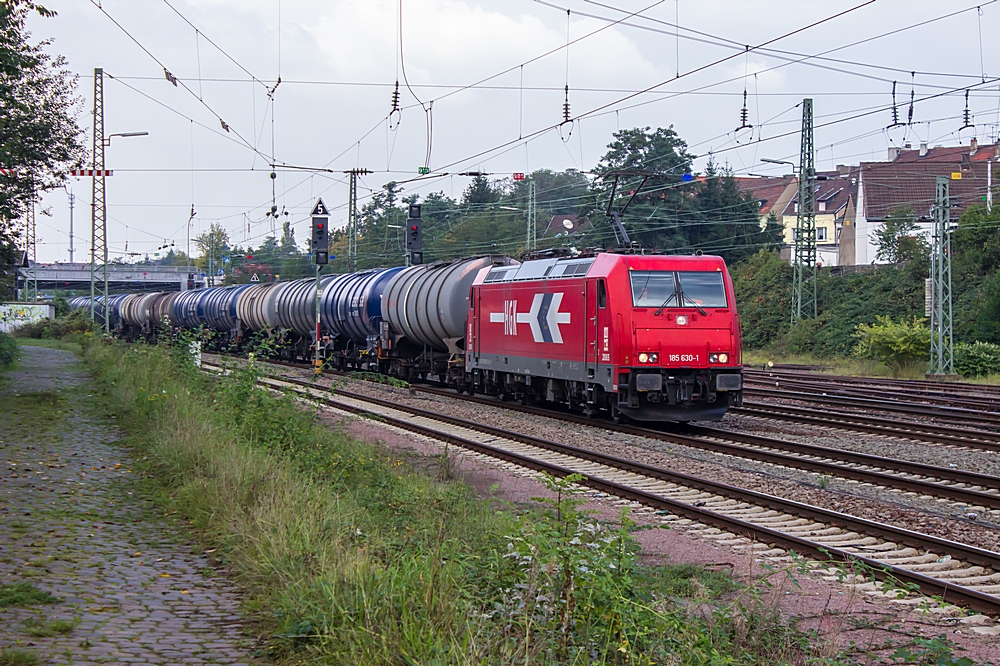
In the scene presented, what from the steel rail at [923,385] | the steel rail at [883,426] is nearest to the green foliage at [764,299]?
the steel rail at [923,385]

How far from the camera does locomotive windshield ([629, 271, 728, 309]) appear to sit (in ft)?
53.8

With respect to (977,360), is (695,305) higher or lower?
higher

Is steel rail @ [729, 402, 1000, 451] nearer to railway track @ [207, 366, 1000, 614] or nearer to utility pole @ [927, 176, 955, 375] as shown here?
railway track @ [207, 366, 1000, 614]

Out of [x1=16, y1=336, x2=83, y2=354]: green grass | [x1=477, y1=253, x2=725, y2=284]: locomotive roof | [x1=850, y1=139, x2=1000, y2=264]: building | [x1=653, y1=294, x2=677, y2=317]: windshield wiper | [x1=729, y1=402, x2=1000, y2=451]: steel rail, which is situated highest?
[x1=850, y1=139, x2=1000, y2=264]: building

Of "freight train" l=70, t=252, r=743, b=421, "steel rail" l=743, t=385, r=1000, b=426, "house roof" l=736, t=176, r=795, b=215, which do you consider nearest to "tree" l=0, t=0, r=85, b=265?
"freight train" l=70, t=252, r=743, b=421

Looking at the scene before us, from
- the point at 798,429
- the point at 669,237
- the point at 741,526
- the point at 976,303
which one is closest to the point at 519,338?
the point at 798,429

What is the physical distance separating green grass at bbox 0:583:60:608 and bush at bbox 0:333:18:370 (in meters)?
21.1

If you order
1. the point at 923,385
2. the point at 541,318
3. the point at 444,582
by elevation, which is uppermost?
the point at 541,318

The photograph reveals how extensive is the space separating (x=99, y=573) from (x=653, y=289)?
11.5 meters

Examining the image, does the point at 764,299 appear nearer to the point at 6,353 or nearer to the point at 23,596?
the point at 6,353

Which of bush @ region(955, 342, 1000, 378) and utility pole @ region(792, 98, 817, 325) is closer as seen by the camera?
bush @ region(955, 342, 1000, 378)

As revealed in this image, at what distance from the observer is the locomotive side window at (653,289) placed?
16344 millimetres

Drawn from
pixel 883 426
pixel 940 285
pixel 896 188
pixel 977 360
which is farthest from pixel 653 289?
pixel 896 188

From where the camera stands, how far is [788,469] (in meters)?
12.9
